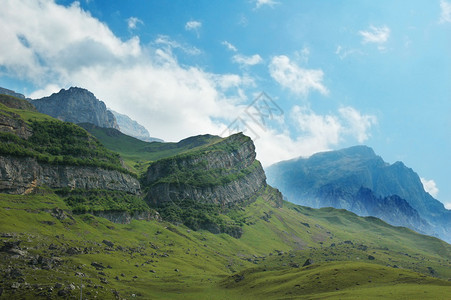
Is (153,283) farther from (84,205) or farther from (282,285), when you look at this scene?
(84,205)

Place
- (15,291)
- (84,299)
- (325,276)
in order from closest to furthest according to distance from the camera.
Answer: (15,291), (84,299), (325,276)

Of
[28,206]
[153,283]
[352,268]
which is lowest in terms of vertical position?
[153,283]

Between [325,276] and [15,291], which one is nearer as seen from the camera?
[15,291]

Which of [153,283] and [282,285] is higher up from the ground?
[282,285]

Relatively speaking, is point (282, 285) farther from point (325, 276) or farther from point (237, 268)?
point (237, 268)

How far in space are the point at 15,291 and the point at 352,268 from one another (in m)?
98.4

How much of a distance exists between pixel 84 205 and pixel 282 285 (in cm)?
14522

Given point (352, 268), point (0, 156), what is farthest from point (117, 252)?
point (352, 268)

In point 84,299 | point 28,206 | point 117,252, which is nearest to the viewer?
point 84,299

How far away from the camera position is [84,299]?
74.0 m

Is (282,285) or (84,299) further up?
(282,285)

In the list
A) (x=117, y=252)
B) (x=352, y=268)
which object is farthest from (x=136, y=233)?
(x=352, y=268)

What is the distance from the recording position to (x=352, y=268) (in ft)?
343

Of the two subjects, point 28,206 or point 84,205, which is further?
point 84,205
